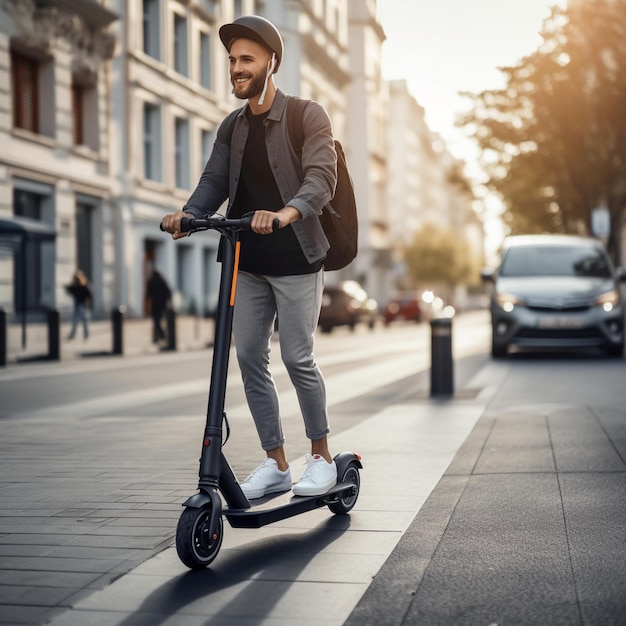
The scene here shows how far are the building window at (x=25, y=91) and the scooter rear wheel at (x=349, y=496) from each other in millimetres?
21007

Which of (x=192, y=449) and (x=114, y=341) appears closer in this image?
(x=192, y=449)

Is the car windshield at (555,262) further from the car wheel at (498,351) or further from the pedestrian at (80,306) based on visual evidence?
the pedestrian at (80,306)

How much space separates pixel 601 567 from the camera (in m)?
3.82

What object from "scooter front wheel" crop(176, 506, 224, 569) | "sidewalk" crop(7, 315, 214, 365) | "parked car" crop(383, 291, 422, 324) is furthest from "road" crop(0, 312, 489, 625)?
"parked car" crop(383, 291, 422, 324)

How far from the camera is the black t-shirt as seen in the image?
4.38 metres

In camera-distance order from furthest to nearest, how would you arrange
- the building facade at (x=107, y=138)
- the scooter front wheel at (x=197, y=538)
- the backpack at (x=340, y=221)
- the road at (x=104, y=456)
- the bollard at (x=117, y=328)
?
1. the building facade at (x=107, y=138)
2. the bollard at (x=117, y=328)
3. the backpack at (x=340, y=221)
4. the road at (x=104, y=456)
5. the scooter front wheel at (x=197, y=538)

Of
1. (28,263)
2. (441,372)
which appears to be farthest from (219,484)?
(28,263)

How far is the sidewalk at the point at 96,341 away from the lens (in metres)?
19.5

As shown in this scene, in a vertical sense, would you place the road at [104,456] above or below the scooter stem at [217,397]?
below

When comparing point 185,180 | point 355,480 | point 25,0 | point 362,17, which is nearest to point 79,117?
point 25,0

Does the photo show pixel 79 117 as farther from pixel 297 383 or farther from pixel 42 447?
pixel 297 383

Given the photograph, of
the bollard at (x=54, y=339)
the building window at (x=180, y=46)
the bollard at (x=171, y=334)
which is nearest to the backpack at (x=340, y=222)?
the bollard at (x=54, y=339)

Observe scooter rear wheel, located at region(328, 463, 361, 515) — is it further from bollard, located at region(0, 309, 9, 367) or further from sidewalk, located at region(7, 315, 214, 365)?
sidewalk, located at region(7, 315, 214, 365)

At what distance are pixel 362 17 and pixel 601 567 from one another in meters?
68.8
